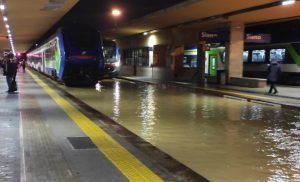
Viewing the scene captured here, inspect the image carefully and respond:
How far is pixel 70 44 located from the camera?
80.7ft

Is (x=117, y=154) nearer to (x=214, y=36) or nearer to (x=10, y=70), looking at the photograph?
(x=10, y=70)

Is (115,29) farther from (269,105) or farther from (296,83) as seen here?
(269,105)

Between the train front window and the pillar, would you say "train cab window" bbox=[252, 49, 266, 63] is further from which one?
the train front window

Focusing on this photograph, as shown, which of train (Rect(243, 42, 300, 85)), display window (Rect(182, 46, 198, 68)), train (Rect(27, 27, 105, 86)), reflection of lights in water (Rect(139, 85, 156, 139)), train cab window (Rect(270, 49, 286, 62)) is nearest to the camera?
reflection of lights in water (Rect(139, 85, 156, 139))

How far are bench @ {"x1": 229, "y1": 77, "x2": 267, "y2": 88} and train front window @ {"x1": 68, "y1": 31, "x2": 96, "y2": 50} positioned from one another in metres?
9.16

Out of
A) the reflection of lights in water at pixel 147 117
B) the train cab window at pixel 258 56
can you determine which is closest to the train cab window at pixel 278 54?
the train cab window at pixel 258 56

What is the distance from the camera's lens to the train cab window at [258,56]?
3269cm

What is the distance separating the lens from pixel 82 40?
2494cm

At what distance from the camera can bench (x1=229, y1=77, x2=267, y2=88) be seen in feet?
85.6

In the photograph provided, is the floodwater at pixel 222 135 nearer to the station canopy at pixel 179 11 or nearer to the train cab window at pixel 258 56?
the station canopy at pixel 179 11

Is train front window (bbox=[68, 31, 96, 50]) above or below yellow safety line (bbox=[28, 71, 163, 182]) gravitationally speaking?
above

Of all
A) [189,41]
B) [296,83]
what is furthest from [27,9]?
[296,83]

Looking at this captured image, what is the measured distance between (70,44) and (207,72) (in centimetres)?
1620

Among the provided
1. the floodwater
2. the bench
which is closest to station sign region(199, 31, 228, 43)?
the bench
